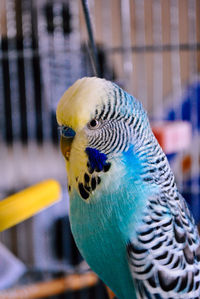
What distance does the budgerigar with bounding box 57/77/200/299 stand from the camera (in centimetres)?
26

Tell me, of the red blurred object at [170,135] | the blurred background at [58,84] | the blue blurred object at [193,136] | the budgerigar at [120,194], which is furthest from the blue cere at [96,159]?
the blue blurred object at [193,136]

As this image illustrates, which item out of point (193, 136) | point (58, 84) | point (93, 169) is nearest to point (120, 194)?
point (93, 169)

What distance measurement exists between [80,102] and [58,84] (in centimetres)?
91

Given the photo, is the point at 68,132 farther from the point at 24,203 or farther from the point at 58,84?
the point at 58,84

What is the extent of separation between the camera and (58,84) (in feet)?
3.72

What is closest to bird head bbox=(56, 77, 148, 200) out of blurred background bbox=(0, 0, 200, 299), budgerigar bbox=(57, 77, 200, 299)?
budgerigar bbox=(57, 77, 200, 299)

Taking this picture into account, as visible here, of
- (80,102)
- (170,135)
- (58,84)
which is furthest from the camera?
(58,84)

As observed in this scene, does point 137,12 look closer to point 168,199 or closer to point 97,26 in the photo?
point 97,26

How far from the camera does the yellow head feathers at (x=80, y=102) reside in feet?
0.80

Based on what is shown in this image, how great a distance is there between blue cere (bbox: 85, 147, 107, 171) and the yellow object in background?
0.32 feet

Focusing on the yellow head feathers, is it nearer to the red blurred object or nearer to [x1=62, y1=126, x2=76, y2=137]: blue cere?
[x1=62, y1=126, x2=76, y2=137]: blue cere

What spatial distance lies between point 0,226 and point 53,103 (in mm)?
812

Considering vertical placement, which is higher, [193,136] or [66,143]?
[66,143]

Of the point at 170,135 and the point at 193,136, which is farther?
the point at 193,136
